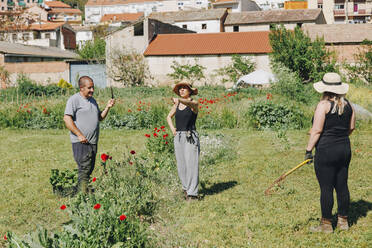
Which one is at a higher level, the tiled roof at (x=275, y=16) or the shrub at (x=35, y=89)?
the tiled roof at (x=275, y=16)

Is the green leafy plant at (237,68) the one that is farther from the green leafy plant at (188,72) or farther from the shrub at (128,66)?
the shrub at (128,66)

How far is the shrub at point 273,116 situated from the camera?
14305mm

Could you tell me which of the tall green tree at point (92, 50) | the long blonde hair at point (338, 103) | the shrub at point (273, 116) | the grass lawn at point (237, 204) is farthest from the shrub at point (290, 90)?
the tall green tree at point (92, 50)

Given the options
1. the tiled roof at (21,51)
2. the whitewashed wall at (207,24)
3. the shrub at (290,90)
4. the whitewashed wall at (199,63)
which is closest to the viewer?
the shrub at (290,90)

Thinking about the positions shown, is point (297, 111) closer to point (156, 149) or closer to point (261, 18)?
point (156, 149)

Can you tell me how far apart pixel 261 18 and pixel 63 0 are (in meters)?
102

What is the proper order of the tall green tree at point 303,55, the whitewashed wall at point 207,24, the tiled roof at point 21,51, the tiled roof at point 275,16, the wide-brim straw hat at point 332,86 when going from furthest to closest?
the whitewashed wall at point 207,24, the tiled roof at point 275,16, the tiled roof at point 21,51, the tall green tree at point 303,55, the wide-brim straw hat at point 332,86

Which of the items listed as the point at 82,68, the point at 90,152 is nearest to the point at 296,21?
the point at 82,68

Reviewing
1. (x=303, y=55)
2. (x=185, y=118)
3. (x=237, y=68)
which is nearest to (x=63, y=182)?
(x=185, y=118)

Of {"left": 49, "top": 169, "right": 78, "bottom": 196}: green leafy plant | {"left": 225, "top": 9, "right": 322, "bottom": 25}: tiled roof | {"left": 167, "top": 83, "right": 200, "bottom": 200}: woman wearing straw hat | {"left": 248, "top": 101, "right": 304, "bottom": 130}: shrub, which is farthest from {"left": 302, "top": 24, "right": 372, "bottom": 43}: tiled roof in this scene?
{"left": 49, "top": 169, "right": 78, "bottom": 196}: green leafy plant

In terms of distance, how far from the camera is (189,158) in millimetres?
6344

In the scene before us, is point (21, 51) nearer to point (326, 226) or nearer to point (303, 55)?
point (303, 55)

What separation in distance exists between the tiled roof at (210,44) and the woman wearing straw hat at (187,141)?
28744 mm

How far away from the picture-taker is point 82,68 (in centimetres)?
3816
